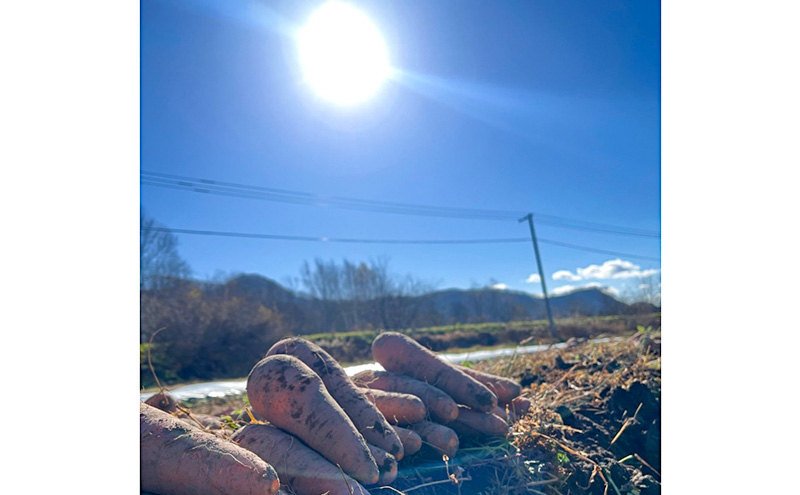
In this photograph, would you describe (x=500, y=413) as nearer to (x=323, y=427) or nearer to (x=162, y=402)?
(x=323, y=427)

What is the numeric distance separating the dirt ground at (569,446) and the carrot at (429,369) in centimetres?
25

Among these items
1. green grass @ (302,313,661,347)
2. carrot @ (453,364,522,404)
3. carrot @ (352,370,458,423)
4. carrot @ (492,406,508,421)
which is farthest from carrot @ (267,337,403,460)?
green grass @ (302,313,661,347)

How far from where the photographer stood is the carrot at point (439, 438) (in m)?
2.47

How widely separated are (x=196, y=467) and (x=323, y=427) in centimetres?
55

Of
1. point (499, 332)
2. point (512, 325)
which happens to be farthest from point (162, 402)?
point (512, 325)

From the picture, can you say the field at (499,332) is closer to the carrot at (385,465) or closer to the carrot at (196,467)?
the carrot at (385,465)

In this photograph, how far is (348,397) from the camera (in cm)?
234

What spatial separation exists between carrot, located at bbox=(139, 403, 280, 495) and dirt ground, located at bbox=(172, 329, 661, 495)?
0.64 m

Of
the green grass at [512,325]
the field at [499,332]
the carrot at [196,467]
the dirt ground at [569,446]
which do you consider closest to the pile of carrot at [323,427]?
the carrot at [196,467]

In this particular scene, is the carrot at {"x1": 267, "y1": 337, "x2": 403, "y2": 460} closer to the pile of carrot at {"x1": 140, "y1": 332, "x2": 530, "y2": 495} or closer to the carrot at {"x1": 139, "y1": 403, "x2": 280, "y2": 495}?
the pile of carrot at {"x1": 140, "y1": 332, "x2": 530, "y2": 495}

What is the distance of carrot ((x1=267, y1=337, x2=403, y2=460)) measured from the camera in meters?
2.23
